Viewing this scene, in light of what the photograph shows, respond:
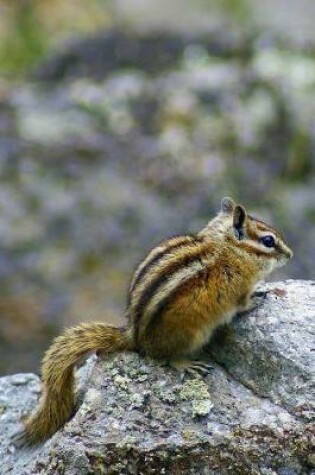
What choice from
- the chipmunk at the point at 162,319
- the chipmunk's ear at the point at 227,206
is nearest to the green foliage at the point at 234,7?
the chipmunk's ear at the point at 227,206

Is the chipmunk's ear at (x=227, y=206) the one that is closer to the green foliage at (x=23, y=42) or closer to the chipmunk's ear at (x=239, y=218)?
the chipmunk's ear at (x=239, y=218)

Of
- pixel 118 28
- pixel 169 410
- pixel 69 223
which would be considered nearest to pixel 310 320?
pixel 169 410

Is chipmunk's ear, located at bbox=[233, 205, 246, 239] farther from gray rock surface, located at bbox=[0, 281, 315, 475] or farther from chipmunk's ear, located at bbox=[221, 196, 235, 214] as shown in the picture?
gray rock surface, located at bbox=[0, 281, 315, 475]

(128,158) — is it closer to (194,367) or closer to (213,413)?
(194,367)

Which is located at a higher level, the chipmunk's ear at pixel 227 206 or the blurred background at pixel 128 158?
the blurred background at pixel 128 158

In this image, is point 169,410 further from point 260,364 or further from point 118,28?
point 118,28

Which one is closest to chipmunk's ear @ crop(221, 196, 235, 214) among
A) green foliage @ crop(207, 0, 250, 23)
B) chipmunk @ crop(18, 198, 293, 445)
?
chipmunk @ crop(18, 198, 293, 445)
